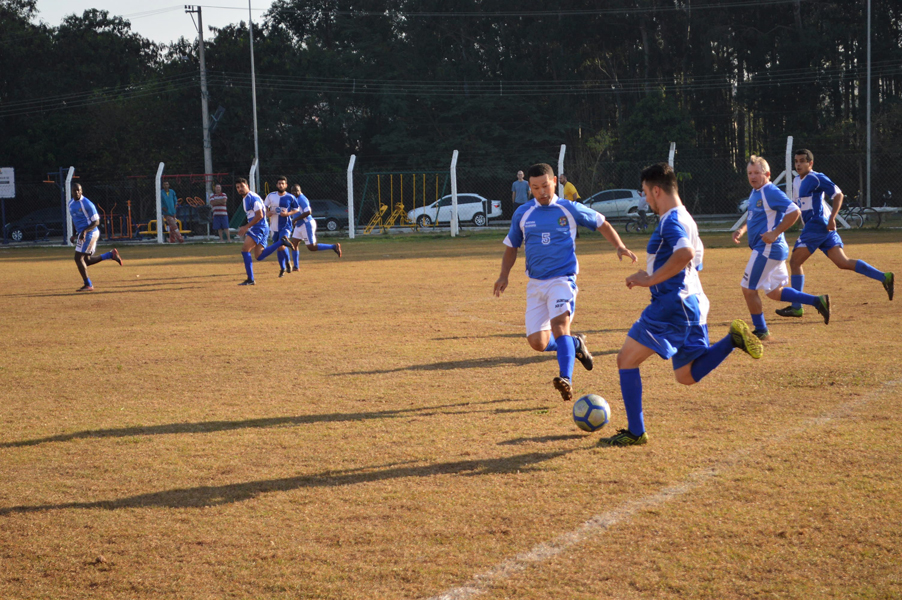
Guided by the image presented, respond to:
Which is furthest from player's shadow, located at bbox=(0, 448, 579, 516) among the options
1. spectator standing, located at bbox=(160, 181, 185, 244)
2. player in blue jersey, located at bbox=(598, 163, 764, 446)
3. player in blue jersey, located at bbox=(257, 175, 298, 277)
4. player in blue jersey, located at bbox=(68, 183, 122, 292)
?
spectator standing, located at bbox=(160, 181, 185, 244)

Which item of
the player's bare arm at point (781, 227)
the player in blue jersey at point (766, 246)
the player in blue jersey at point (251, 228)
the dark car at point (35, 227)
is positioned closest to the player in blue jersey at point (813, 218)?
the player in blue jersey at point (766, 246)

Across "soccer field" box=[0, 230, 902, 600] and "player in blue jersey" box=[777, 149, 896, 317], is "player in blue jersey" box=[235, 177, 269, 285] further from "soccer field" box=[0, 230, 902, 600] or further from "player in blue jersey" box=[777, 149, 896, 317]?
"player in blue jersey" box=[777, 149, 896, 317]

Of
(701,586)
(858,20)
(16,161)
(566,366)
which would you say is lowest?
(701,586)

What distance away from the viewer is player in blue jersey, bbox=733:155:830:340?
28.8 ft

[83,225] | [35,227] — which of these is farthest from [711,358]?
[35,227]

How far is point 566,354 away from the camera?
21.0 ft

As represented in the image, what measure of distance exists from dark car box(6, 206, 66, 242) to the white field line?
37848mm

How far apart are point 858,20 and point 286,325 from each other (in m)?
48.6

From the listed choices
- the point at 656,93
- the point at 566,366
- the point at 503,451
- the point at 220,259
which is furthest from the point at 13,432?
the point at 656,93

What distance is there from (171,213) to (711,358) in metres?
28.9

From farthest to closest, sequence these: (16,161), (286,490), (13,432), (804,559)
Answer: (16,161)
(13,432)
(286,490)
(804,559)

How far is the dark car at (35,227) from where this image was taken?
3834 centimetres

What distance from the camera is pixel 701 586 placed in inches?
138

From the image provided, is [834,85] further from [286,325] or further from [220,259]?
[286,325]
